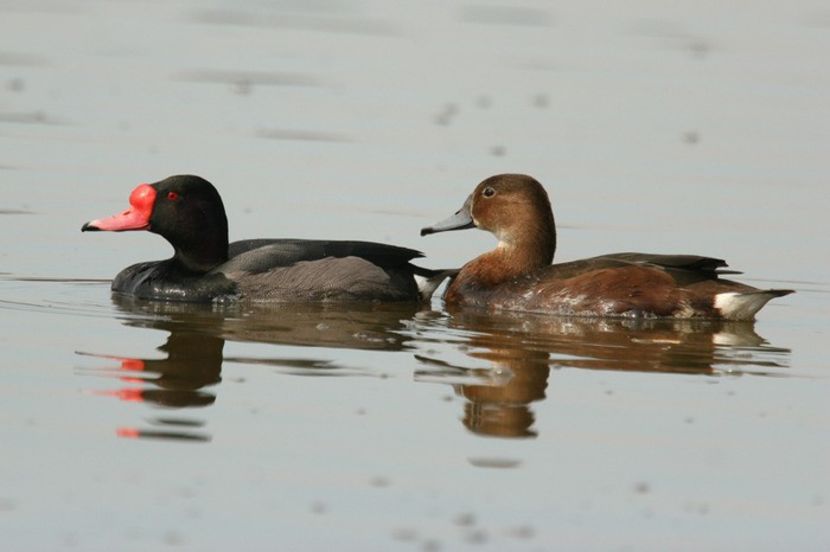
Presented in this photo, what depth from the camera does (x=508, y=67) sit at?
22234 millimetres

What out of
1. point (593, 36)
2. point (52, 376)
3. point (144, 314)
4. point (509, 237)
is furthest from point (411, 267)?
point (593, 36)

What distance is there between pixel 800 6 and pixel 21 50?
13.2m

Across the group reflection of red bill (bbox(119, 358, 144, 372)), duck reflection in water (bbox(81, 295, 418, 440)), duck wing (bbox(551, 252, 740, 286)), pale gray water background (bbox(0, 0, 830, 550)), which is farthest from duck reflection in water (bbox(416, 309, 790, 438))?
reflection of red bill (bbox(119, 358, 144, 372))

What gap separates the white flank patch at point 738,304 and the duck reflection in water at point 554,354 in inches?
2.7

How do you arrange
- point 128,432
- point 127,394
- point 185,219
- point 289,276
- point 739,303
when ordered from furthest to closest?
point 185,219 < point 289,276 < point 739,303 < point 127,394 < point 128,432

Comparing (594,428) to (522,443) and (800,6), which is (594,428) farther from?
(800,6)

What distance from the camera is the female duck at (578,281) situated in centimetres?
1184

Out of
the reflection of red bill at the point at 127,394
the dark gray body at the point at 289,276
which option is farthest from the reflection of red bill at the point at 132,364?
the dark gray body at the point at 289,276

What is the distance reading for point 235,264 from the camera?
40.2 feet

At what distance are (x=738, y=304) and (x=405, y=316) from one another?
85.1 inches

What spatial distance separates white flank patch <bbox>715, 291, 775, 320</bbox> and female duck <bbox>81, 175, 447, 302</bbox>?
1985mm

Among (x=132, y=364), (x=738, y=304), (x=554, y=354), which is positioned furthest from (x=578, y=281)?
(x=132, y=364)

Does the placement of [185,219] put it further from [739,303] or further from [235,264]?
[739,303]

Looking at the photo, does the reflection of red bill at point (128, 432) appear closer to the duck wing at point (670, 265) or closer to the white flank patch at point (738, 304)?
the duck wing at point (670, 265)
